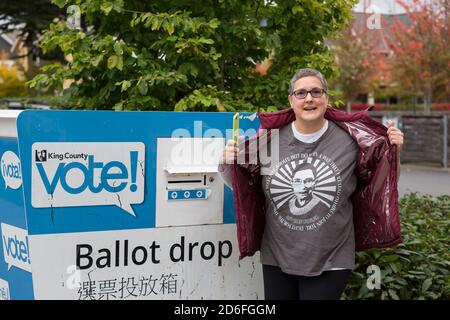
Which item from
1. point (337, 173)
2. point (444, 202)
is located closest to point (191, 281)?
point (337, 173)

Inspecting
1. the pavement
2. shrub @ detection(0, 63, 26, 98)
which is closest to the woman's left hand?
the pavement

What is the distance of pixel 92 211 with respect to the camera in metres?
3.37

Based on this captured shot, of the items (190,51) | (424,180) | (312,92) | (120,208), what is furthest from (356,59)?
(120,208)

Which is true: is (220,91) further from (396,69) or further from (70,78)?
(396,69)

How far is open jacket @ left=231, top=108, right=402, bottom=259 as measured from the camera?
3.40m

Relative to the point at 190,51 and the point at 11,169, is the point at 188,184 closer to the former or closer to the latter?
the point at 11,169

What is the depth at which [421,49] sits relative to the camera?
25906 mm

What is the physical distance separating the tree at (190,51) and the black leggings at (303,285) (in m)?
1.56

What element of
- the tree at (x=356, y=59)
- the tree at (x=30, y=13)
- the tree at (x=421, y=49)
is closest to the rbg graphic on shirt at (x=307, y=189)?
the tree at (x=30, y=13)

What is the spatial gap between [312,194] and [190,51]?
1837mm

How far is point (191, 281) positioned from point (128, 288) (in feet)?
1.12

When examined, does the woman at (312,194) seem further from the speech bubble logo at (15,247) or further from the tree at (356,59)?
the tree at (356,59)

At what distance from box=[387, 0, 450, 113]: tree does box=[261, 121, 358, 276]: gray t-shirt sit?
1949cm

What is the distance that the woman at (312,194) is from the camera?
330 cm
